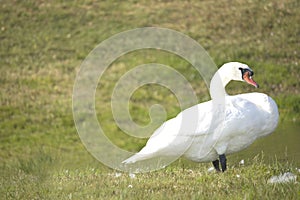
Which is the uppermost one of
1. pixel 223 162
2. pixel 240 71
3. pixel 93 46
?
pixel 93 46

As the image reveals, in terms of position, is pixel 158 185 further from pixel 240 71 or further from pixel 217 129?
pixel 240 71

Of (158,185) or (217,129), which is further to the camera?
(217,129)

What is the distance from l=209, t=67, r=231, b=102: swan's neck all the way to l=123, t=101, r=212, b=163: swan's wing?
0.19 metres

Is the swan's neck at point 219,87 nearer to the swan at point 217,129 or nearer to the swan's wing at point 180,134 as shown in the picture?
the swan at point 217,129

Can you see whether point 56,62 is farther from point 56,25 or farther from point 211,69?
point 211,69

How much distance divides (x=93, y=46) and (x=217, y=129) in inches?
558

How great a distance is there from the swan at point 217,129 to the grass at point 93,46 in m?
0.39

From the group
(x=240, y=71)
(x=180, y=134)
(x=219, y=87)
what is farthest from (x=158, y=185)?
(x=240, y=71)

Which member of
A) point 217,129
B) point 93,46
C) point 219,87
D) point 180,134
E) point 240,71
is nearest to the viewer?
point 217,129

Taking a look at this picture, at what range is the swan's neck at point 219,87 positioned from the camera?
9234 millimetres

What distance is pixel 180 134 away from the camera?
8.84 meters

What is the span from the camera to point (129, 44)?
22.3 meters

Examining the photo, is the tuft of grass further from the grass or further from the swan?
the grass

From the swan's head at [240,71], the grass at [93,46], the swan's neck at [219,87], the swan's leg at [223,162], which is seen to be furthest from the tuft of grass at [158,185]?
the swan's head at [240,71]
